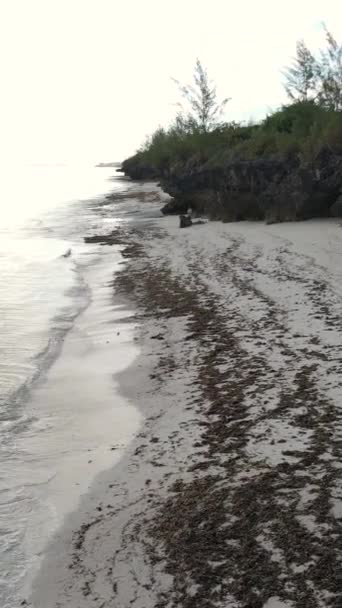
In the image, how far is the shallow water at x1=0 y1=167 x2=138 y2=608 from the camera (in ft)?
11.4

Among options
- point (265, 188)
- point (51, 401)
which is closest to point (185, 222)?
point (265, 188)

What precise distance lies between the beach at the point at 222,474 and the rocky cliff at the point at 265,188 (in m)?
7.10

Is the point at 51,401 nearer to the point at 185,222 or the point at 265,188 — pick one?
the point at 265,188

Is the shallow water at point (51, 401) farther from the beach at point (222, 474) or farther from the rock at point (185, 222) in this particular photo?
the rock at point (185, 222)

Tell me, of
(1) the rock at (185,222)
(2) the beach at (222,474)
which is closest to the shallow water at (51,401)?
(2) the beach at (222,474)

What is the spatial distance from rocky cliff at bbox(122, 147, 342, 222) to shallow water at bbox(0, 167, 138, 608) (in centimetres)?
529

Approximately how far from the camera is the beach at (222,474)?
8.72ft

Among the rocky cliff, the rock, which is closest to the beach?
the rocky cliff

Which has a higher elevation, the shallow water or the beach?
the beach

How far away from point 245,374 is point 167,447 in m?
1.30

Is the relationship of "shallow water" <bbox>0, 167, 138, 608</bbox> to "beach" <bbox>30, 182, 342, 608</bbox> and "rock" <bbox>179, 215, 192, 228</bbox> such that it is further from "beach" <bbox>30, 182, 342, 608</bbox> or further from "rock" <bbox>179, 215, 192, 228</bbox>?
"rock" <bbox>179, 215, 192, 228</bbox>

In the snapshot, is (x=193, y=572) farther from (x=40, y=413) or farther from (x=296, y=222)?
(x=296, y=222)

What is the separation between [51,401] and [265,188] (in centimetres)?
1233

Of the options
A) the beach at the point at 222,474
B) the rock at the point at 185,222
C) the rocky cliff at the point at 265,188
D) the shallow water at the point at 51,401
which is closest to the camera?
the beach at the point at 222,474
